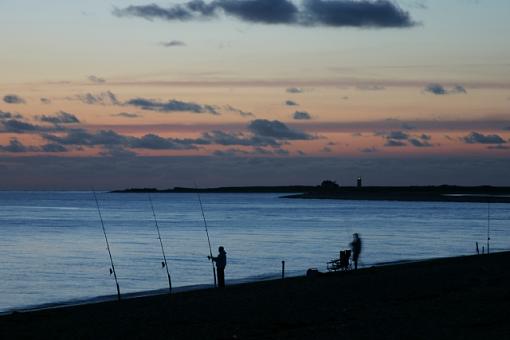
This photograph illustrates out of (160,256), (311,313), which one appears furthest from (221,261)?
(160,256)

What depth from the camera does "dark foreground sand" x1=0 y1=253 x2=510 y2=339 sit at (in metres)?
13.0

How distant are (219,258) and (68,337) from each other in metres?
8.13

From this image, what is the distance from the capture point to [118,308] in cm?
1841

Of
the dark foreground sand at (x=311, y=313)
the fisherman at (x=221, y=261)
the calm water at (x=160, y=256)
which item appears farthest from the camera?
the calm water at (x=160, y=256)

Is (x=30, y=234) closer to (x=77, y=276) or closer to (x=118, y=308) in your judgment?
(x=77, y=276)

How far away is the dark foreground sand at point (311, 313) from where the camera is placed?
1302 centimetres

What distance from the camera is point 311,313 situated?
15.3 meters

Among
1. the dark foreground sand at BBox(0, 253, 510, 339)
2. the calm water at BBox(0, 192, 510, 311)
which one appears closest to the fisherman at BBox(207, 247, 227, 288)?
the dark foreground sand at BBox(0, 253, 510, 339)

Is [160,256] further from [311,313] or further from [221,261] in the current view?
[311,313]

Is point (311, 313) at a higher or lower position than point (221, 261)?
lower

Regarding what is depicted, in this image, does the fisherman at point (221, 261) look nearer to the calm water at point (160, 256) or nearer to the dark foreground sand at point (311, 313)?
the dark foreground sand at point (311, 313)

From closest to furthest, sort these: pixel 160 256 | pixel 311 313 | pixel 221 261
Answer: pixel 311 313 → pixel 221 261 → pixel 160 256

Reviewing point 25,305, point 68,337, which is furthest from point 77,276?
point 68,337

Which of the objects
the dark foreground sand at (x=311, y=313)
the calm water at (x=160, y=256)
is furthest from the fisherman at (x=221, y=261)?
the calm water at (x=160, y=256)
